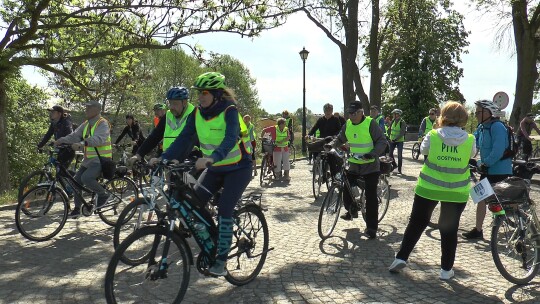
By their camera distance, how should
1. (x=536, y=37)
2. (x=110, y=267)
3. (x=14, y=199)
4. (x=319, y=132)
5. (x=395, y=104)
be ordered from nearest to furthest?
(x=110, y=267), (x=14, y=199), (x=319, y=132), (x=536, y=37), (x=395, y=104)

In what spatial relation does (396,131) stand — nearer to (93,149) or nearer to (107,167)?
(107,167)

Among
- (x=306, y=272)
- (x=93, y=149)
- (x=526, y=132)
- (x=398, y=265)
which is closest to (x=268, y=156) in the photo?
(x=93, y=149)

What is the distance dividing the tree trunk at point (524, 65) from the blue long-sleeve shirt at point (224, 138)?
16.8 meters

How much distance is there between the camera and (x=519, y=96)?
1858 cm

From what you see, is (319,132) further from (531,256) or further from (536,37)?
(536,37)

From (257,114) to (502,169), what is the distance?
64.6 metres

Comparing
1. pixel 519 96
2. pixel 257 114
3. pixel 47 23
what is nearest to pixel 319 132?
pixel 47 23

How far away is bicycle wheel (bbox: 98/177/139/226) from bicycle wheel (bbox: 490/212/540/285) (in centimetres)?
477

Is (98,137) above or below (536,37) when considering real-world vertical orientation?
below

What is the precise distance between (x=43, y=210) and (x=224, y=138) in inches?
156

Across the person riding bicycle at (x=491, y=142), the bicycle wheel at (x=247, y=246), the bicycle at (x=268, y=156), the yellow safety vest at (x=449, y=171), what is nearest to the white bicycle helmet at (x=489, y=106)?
the person riding bicycle at (x=491, y=142)

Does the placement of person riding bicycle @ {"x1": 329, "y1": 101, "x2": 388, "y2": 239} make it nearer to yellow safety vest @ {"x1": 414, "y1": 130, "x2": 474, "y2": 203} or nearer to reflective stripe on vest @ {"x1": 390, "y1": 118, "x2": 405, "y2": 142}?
yellow safety vest @ {"x1": 414, "y1": 130, "x2": 474, "y2": 203}

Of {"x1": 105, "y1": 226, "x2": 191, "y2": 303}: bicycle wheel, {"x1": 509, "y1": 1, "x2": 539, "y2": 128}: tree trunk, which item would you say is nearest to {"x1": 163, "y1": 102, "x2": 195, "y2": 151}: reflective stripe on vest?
{"x1": 105, "y1": 226, "x2": 191, "y2": 303}: bicycle wheel

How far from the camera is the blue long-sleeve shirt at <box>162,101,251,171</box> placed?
4125mm
